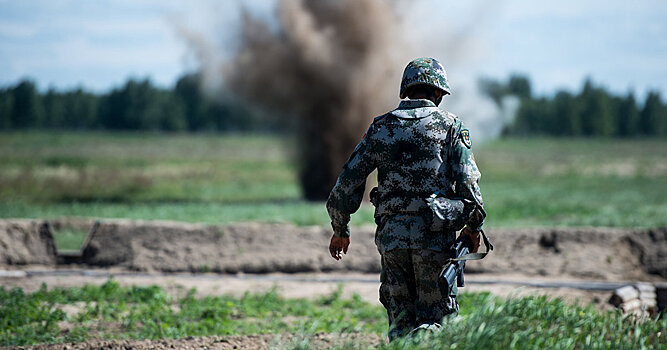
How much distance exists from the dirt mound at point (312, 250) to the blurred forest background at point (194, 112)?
23.1 meters

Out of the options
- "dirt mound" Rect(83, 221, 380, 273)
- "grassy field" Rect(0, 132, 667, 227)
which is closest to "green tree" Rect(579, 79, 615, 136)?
"grassy field" Rect(0, 132, 667, 227)

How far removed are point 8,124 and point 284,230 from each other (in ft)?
117

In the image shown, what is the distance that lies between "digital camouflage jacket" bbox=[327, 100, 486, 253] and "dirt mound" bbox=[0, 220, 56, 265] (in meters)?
7.93

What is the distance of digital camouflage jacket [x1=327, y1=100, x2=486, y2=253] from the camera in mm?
4918

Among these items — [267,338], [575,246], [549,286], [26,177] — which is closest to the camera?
[267,338]

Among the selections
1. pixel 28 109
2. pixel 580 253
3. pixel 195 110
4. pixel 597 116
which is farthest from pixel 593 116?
pixel 580 253

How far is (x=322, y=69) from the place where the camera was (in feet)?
63.8

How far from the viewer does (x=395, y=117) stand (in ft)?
16.5

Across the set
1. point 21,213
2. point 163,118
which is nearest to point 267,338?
point 21,213

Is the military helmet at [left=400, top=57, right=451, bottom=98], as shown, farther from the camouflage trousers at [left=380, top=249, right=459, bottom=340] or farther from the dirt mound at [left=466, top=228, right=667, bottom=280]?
the dirt mound at [left=466, top=228, right=667, bottom=280]

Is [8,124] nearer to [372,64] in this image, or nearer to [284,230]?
[372,64]

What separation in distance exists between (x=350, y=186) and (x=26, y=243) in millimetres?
8248

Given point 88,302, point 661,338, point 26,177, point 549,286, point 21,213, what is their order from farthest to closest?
1. point 26,177
2. point 21,213
3. point 549,286
4. point 88,302
5. point 661,338

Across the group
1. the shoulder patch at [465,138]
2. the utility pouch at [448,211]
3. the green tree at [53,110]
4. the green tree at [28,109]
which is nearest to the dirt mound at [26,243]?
the utility pouch at [448,211]
